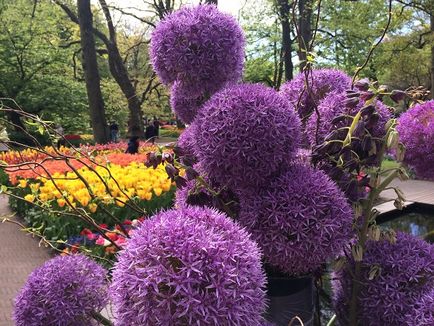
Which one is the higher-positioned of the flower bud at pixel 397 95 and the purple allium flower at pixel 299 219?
the flower bud at pixel 397 95

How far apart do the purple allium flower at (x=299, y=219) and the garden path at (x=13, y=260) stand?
391 centimetres

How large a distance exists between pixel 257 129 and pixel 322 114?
0.23 m

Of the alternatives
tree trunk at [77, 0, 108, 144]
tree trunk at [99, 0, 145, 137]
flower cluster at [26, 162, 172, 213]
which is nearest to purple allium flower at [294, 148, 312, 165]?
flower cluster at [26, 162, 172, 213]

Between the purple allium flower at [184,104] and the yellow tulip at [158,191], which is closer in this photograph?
the purple allium flower at [184,104]

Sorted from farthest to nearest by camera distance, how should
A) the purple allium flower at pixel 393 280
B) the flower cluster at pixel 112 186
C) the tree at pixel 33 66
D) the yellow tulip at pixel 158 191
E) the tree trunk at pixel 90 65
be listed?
1. the tree at pixel 33 66
2. the tree trunk at pixel 90 65
3. the yellow tulip at pixel 158 191
4. the flower cluster at pixel 112 186
5. the purple allium flower at pixel 393 280

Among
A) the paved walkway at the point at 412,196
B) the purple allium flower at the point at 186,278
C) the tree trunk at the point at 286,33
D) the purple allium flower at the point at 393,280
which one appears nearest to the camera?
the purple allium flower at the point at 186,278

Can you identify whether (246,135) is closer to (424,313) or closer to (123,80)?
(424,313)

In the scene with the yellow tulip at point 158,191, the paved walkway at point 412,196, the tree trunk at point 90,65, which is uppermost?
the tree trunk at point 90,65

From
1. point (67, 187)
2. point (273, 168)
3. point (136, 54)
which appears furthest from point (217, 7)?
point (136, 54)

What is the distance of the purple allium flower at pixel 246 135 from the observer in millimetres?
916

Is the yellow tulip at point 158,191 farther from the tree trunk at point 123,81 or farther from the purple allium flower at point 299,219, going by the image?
the tree trunk at point 123,81

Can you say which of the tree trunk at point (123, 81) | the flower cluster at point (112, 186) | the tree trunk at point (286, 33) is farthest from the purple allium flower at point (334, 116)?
the tree trunk at point (123, 81)

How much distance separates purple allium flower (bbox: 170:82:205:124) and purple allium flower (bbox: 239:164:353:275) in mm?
376

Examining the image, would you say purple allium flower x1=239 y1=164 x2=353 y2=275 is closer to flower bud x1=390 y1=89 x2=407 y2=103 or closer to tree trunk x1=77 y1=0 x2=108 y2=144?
flower bud x1=390 y1=89 x2=407 y2=103
